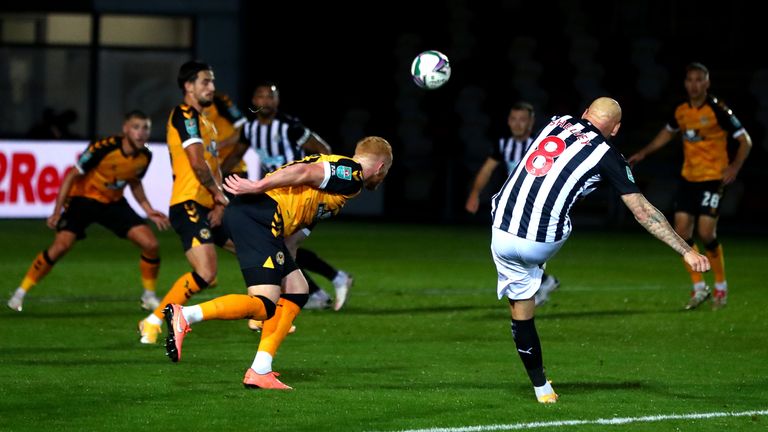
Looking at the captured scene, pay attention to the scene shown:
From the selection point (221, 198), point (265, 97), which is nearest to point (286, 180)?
point (221, 198)

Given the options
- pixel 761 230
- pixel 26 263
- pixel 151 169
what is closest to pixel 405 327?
pixel 26 263

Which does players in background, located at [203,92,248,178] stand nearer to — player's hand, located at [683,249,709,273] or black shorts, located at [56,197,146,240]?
black shorts, located at [56,197,146,240]

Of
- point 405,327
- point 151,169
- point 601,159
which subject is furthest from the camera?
point 151,169

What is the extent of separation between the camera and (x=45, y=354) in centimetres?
980

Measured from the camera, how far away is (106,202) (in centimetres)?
1253

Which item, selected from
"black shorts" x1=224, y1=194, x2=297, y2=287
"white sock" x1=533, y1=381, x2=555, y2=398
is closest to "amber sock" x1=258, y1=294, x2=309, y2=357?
"black shorts" x1=224, y1=194, x2=297, y2=287

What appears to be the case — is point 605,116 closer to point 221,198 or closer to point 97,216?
point 221,198

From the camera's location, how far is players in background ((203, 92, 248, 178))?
13.6 meters

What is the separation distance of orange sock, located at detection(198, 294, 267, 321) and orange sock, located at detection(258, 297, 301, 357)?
0.85 ft

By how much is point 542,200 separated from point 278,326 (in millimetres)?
1690

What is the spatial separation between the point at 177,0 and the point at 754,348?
1948cm

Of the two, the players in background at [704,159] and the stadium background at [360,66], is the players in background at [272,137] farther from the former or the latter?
the stadium background at [360,66]

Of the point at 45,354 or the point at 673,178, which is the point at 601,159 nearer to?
the point at 45,354

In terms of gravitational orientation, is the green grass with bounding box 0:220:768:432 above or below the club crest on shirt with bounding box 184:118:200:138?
below
